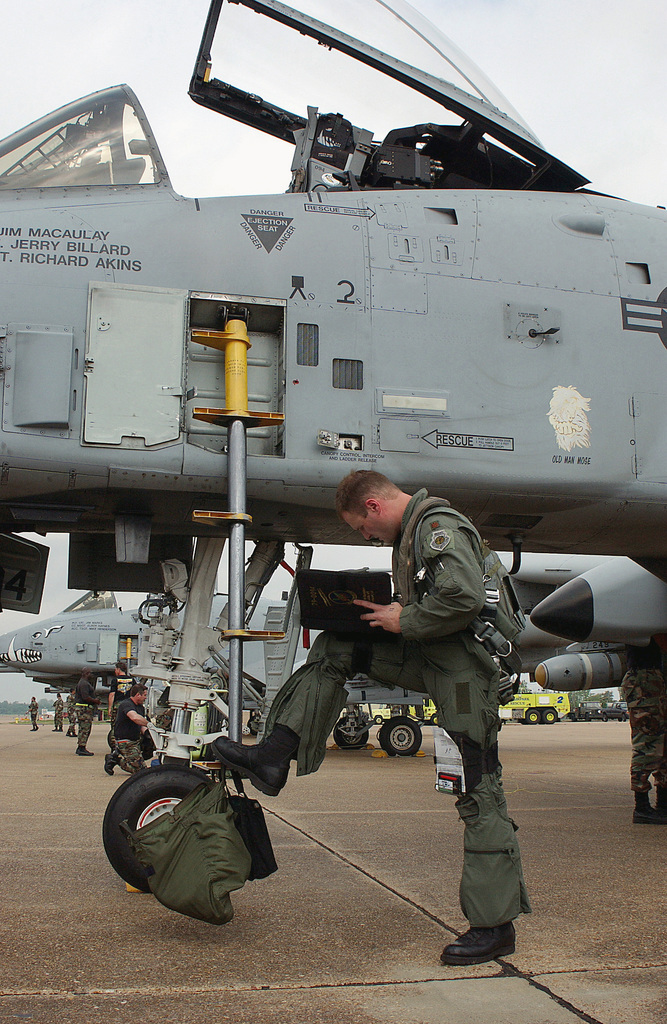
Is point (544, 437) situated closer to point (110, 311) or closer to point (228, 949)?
point (110, 311)

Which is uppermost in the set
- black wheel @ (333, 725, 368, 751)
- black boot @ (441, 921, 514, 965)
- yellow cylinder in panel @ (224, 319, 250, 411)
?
yellow cylinder in panel @ (224, 319, 250, 411)

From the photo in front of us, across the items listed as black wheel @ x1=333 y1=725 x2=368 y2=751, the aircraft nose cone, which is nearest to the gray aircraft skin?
the aircraft nose cone

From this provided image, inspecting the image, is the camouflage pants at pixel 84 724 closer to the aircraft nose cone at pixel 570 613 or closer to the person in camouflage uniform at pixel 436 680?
the aircraft nose cone at pixel 570 613

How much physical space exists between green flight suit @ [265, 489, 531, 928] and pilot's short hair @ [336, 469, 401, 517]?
0.12 metres

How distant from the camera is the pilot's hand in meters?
2.66

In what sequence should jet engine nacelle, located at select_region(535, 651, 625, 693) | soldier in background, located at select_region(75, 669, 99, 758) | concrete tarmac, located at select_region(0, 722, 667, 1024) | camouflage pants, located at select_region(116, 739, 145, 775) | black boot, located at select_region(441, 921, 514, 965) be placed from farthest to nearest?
soldier in background, located at select_region(75, 669, 99, 758)
jet engine nacelle, located at select_region(535, 651, 625, 693)
camouflage pants, located at select_region(116, 739, 145, 775)
black boot, located at select_region(441, 921, 514, 965)
concrete tarmac, located at select_region(0, 722, 667, 1024)

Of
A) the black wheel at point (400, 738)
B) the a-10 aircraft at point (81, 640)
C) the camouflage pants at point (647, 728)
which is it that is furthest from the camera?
the a-10 aircraft at point (81, 640)

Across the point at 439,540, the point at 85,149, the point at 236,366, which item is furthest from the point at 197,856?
the point at 85,149

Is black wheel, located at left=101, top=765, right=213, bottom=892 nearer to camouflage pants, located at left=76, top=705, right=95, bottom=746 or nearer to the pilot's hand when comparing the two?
the pilot's hand

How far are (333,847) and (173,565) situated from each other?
1.85m

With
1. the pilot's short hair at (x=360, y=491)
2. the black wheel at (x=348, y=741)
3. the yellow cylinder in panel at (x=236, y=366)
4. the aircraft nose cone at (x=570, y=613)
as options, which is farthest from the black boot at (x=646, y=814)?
the black wheel at (x=348, y=741)

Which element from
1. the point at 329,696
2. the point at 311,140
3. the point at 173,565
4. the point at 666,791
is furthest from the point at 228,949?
the point at 311,140

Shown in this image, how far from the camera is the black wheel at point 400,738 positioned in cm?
1375

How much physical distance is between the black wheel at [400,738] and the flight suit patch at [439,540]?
11.7 m
